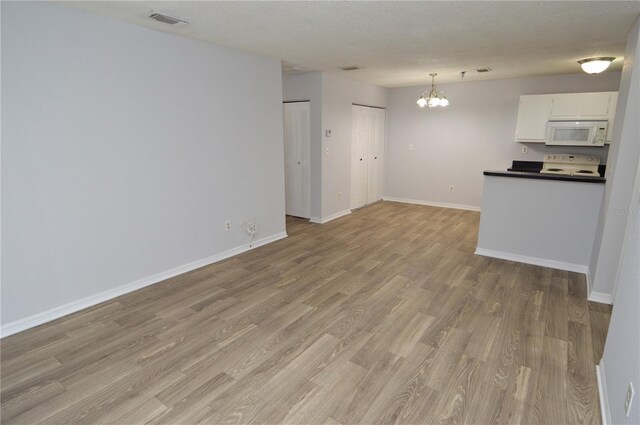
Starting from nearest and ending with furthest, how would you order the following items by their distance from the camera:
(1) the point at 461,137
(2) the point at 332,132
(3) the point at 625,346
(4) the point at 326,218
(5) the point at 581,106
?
(3) the point at 625,346
(5) the point at 581,106
(2) the point at 332,132
(4) the point at 326,218
(1) the point at 461,137

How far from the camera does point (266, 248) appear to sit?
4.72 m

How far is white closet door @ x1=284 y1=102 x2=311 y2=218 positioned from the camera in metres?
5.89

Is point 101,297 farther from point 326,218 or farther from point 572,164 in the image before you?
point 572,164

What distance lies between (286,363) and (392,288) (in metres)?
1.51

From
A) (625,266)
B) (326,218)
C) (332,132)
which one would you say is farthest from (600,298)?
(332,132)

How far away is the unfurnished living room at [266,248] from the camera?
209 centimetres

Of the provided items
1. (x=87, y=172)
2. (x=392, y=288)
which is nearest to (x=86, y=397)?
(x=87, y=172)

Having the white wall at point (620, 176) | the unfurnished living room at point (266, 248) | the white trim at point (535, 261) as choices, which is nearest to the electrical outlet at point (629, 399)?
the unfurnished living room at point (266, 248)

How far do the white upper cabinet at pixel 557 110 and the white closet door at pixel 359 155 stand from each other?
8.86 ft

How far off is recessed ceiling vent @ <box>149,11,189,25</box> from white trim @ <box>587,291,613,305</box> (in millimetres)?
4487

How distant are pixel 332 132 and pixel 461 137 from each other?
8.93ft

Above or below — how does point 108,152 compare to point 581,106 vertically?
below

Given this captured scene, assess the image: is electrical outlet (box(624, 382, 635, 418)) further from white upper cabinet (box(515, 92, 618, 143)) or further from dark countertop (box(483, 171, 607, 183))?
white upper cabinet (box(515, 92, 618, 143))

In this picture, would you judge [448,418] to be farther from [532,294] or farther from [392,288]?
[532,294]
